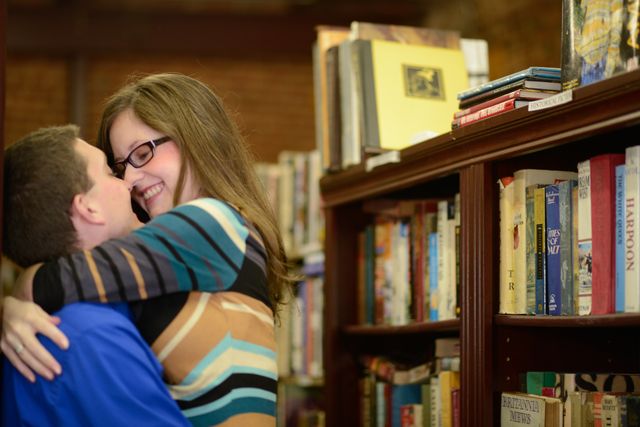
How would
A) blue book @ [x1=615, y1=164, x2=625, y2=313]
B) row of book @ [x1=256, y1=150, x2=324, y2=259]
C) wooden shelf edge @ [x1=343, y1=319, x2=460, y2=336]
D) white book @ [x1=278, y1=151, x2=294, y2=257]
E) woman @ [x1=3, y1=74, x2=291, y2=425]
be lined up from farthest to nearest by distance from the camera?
1. white book @ [x1=278, y1=151, x2=294, y2=257]
2. row of book @ [x1=256, y1=150, x2=324, y2=259]
3. wooden shelf edge @ [x1=343, y1=319, x2=460, y2=336]
4. blue book @ [x1=615, y1=164, x2=625, y2=313]
5. woman @ [x1=3, y1=74, x2=291, y2=425]

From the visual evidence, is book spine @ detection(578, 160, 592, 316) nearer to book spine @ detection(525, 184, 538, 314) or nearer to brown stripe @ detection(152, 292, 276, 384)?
book spine @ detection(525, 184, 538, 314)

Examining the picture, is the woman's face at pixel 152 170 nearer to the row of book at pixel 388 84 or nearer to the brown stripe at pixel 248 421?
the brown stripe at pixel 248 421

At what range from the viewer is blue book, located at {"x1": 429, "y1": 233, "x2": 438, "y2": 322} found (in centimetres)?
228

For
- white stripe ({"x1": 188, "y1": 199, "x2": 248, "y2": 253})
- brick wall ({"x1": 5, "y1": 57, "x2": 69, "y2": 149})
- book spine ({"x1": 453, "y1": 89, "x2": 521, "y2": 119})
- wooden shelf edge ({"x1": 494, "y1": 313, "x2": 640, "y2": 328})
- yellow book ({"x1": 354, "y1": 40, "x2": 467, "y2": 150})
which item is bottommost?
wooden shelf edge ({"x1": 494, "y1": 313, "x2": 640, "y2": 328})

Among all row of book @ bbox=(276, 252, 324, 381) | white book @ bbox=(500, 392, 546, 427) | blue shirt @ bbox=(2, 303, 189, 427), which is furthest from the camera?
row of book @ bbox=(276, 252, 324, 381)

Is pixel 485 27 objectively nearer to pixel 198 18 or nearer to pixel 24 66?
pixel 198 18

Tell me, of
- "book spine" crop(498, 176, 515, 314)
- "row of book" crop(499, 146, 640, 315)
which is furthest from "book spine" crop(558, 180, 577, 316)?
"book spine" crop(498, 176, 515, 314)

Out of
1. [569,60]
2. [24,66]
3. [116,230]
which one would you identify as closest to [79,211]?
[116,230]

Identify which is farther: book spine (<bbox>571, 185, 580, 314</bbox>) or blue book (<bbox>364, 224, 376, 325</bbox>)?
blue book (<bbox>364, 224, 376, 325</bbox>)

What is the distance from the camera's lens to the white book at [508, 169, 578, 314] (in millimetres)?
1829

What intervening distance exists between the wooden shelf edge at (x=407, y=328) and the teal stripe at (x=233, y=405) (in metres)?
0.65

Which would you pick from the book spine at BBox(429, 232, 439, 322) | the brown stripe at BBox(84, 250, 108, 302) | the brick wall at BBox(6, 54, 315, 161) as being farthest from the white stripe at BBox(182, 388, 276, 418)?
the brick wall at BBox(6, 54, 315, 161)

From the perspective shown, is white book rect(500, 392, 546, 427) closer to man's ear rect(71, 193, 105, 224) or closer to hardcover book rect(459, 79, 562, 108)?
hardcover book rect(459, 79, 562, 108)

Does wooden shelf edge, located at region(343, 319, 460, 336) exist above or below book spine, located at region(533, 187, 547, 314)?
below
